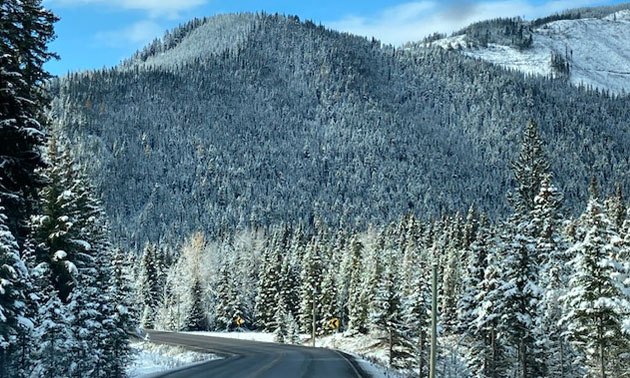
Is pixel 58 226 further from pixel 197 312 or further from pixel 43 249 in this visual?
pixel 197 312

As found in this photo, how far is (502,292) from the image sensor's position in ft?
122

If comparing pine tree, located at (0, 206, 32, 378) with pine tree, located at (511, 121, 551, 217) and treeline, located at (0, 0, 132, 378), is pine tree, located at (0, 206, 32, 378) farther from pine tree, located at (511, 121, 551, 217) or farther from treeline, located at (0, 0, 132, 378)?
pine tree, located at (511, 121, 551, 217)

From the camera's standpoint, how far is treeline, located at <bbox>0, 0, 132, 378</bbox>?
16.5 metres

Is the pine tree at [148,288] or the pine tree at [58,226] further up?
the pine tree at [58,226]

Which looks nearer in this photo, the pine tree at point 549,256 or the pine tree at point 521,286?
the pine tree at point 521,286

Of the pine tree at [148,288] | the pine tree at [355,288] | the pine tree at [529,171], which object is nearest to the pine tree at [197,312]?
the pine tree at [148,288]

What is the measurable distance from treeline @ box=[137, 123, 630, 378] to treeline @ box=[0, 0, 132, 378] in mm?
14242

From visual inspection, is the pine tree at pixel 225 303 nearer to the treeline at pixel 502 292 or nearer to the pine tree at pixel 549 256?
the treeline at pixel 502 292

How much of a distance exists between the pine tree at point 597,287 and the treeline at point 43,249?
72.6ft

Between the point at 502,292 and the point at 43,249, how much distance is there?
81.8ft

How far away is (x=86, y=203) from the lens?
28703 millimetres

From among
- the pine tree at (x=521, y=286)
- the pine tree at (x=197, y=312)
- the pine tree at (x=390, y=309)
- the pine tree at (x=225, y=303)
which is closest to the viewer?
the pine tree at (x=521, y=286)

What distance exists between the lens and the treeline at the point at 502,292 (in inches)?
1275

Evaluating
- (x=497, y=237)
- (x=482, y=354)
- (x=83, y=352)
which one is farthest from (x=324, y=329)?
(x=83, y=352)
